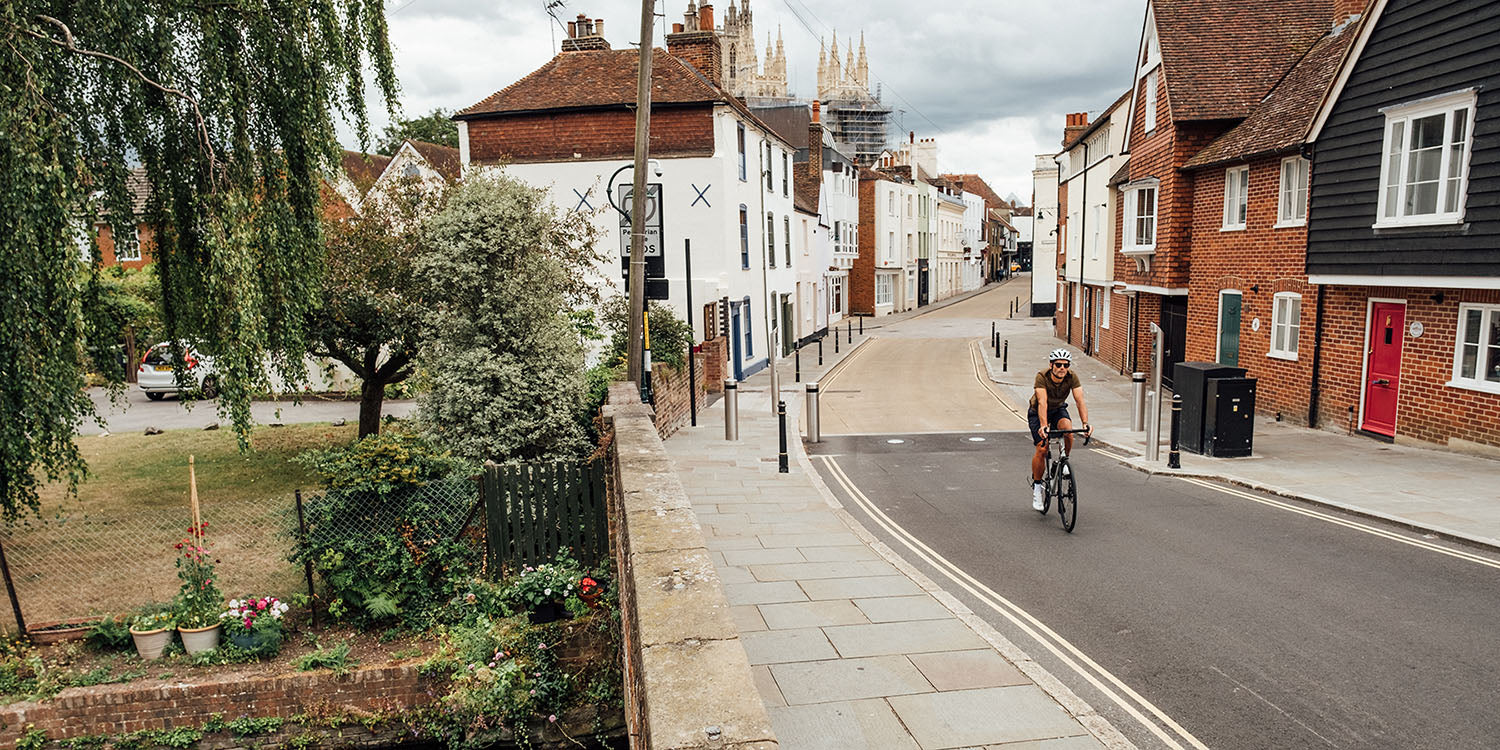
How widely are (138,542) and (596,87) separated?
1859cm

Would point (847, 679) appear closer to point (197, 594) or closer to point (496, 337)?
point (197, 594)

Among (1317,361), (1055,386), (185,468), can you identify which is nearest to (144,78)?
(1055,386)

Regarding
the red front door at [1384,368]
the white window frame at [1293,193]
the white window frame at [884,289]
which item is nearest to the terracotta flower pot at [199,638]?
the red front door at [1384,368]

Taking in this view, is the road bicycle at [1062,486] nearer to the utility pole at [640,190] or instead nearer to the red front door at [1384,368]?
the utility pole at [640,190]

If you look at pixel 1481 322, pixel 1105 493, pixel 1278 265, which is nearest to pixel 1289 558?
pixel 1105 493

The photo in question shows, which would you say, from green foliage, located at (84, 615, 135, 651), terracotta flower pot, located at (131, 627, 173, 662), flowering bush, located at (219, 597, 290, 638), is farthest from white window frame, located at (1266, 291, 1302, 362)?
green foliage, located at (84, 615, 135, 651)

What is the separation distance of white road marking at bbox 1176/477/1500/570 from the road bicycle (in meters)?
2.85

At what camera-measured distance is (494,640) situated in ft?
26.4

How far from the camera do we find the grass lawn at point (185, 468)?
13.6 metres

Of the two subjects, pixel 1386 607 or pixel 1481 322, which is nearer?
pixel 1386 607

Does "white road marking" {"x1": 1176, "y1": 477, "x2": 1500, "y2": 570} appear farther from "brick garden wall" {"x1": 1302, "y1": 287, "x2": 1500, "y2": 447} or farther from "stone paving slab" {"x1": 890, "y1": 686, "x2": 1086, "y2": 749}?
"stone paving slab" {"x1": 890, "y1": 686, "x2": 1086, "y2": 749}

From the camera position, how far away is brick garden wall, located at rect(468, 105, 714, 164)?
24641 mm

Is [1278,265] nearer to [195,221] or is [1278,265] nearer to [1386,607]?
[1386,607]

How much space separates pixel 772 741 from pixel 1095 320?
3155 centimetres
